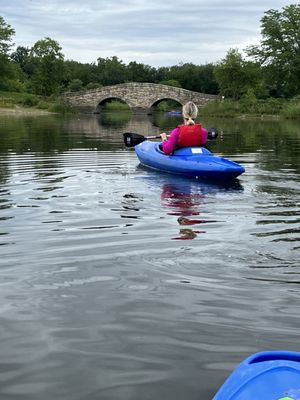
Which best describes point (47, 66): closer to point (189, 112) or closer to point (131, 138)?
point (131, 138)

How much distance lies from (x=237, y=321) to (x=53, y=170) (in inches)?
320

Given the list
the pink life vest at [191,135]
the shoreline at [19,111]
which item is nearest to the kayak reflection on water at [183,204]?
the pink life vest at [191,135]

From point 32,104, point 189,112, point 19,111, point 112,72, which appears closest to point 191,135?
point 189,112

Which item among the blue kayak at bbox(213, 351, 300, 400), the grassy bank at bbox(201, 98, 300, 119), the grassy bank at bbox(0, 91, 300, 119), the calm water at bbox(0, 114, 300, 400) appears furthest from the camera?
the grassy bank at bbox(0, 91, 300, 119)

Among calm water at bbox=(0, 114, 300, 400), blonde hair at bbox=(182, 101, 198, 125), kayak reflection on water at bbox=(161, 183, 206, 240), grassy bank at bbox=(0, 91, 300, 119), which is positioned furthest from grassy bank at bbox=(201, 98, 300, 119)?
calm water at bbox=(0, 114, 300, 400)

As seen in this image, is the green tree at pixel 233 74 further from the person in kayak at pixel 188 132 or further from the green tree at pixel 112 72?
the person in kayak at pixel 188 132

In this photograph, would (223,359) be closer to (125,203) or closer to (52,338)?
(52,338)

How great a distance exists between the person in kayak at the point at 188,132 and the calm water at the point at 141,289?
199 cm

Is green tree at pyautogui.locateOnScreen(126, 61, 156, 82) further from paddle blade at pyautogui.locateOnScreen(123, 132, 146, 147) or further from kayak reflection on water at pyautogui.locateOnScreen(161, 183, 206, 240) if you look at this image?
kayak reflection on water at pyautogui.locateOnScreen(161, 183, 206, 240)

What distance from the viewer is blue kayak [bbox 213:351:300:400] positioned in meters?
2.29

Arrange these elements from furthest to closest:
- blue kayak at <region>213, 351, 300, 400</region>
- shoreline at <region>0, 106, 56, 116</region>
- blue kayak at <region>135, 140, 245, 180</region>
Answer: shoreline at <region>0, 106, 56, 116</region> → blue kayak at <region>135, 140, 245, 180</region> → blue kayak at <region>213, 351, 300, 400</region>

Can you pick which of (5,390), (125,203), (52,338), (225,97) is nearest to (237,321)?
(52,338)

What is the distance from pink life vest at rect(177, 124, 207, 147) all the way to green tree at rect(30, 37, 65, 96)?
6246 cm

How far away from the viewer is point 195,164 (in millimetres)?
9766
